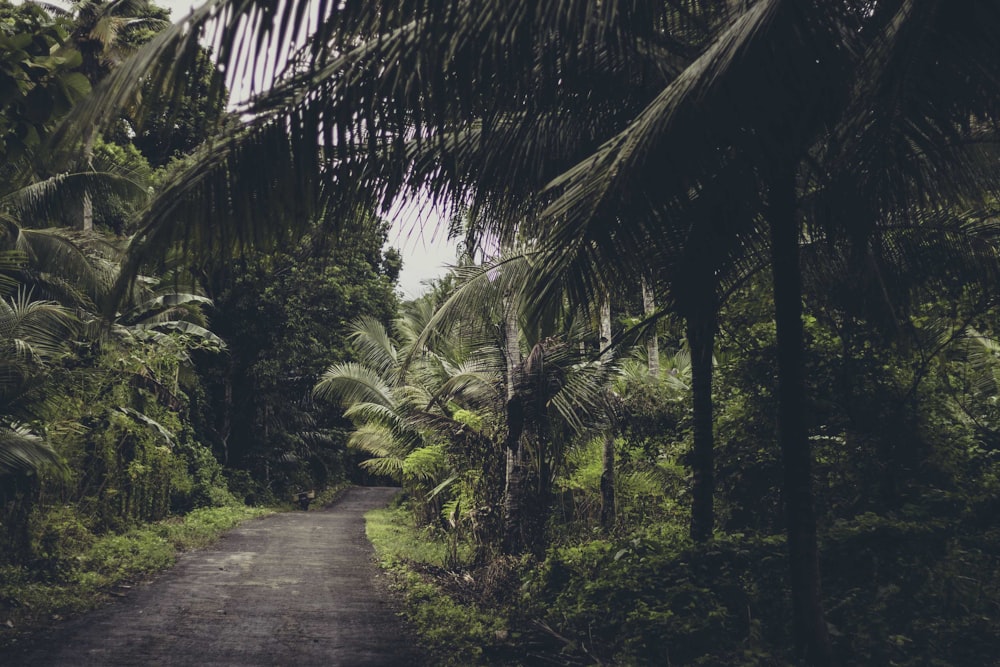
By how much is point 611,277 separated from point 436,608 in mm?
4818

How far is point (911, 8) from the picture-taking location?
9.89 feet

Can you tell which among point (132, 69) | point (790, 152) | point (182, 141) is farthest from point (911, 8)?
point (182, 141)

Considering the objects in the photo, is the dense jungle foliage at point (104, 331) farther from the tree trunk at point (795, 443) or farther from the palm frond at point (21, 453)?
the tree trunk at point (795, 443)

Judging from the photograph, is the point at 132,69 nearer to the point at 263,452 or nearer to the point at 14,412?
the point at 14,412

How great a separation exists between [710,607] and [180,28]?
5246 millimetres

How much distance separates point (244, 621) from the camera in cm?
709

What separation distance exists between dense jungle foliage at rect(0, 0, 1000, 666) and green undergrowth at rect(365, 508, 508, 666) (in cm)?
6

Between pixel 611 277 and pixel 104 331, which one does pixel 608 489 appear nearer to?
pixel 611 277

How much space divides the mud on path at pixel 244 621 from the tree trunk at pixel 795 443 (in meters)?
2.89

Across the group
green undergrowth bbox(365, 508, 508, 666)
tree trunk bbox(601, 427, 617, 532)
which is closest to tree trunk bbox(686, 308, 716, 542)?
green undergrowth bbox(365, 508, 508, 666)

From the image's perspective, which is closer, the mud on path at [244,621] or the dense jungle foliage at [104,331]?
the dense jungle foliage at [104,331]

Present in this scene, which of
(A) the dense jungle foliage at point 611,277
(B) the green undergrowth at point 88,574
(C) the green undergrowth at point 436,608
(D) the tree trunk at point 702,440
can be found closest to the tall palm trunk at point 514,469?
(A) the dense jungle foliage at point 611,277

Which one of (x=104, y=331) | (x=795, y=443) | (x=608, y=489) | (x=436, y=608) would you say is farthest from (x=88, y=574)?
(x=795, y=443)

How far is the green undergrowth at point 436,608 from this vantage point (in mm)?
6207
